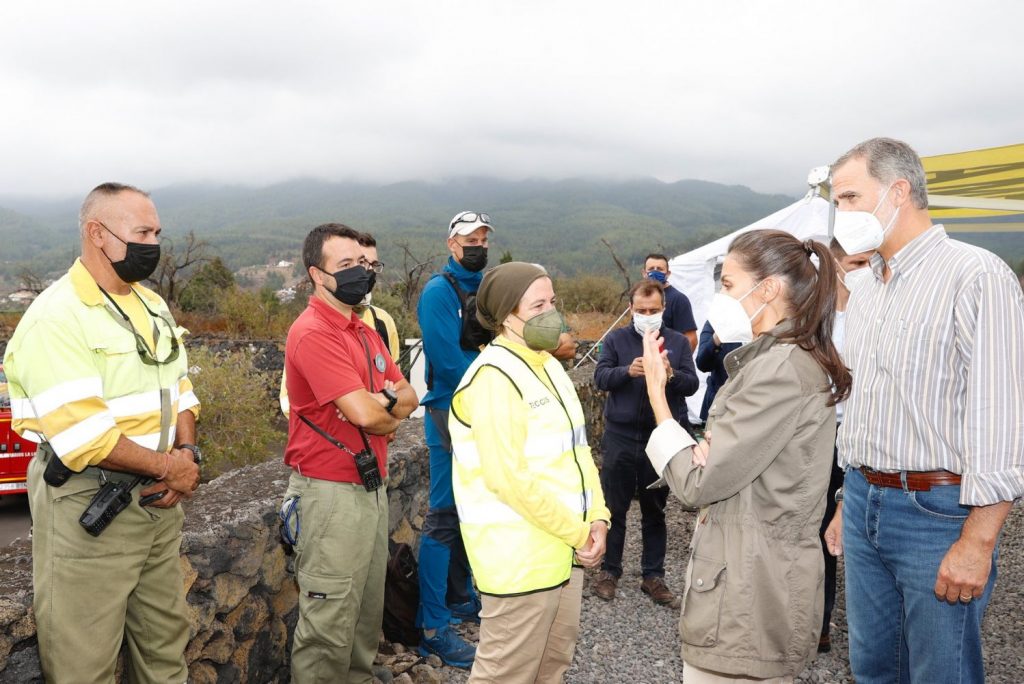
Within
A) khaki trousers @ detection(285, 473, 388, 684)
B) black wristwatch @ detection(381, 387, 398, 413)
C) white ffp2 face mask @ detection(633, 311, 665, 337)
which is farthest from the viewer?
white ffp2 face mask @ detection(633, 311, 665, 337)

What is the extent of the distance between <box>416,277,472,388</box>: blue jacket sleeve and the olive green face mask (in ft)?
4.01

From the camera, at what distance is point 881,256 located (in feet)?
7.86

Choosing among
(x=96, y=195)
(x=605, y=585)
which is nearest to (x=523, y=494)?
(x=96, y=195)

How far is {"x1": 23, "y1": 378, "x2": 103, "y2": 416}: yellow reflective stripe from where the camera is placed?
6.75ft

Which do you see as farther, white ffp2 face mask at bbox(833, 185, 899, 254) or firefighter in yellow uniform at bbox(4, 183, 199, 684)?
white ffp2 face mask at bbox(833, 185, 899, 254)

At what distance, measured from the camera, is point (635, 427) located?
4.41 m

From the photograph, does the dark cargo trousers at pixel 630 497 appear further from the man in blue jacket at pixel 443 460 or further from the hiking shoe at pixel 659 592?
the man in blue jacket at pixel 443 460

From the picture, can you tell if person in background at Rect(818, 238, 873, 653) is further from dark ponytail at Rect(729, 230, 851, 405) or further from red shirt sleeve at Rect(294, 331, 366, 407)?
red shirt sleeve at Rect(294, 331, 366, 407)

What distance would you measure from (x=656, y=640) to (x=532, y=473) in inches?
92.5

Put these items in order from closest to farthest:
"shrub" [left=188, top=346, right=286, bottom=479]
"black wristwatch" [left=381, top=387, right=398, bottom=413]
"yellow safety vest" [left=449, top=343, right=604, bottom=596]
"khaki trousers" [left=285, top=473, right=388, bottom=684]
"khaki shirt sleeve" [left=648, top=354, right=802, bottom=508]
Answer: "khaki shirt sleeve" [left=648, top=354, right=802, bottom=508]
"yellow safety vest" [left=449, top=343, right=604, bottom=596]
"khaki trousers" [left=285, top=473, right=388, bottom=684]
"black wristwatch" [left=381, top=387, right=398, bottom=413]
"shrub" [left=188, top=346, right=286, bottom=479]

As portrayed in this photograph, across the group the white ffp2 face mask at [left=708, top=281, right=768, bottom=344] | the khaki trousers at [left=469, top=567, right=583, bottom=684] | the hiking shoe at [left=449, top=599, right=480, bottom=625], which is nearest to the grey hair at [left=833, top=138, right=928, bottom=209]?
the white ffp2 face mask at [left=708, top=281, right=768, bottom=344]

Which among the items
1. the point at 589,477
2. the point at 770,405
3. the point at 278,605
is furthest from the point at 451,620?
the point at 770,405

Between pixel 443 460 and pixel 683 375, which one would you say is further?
pixel 683 375

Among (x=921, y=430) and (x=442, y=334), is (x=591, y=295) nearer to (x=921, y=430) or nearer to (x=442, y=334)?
(x=442, y=334)
